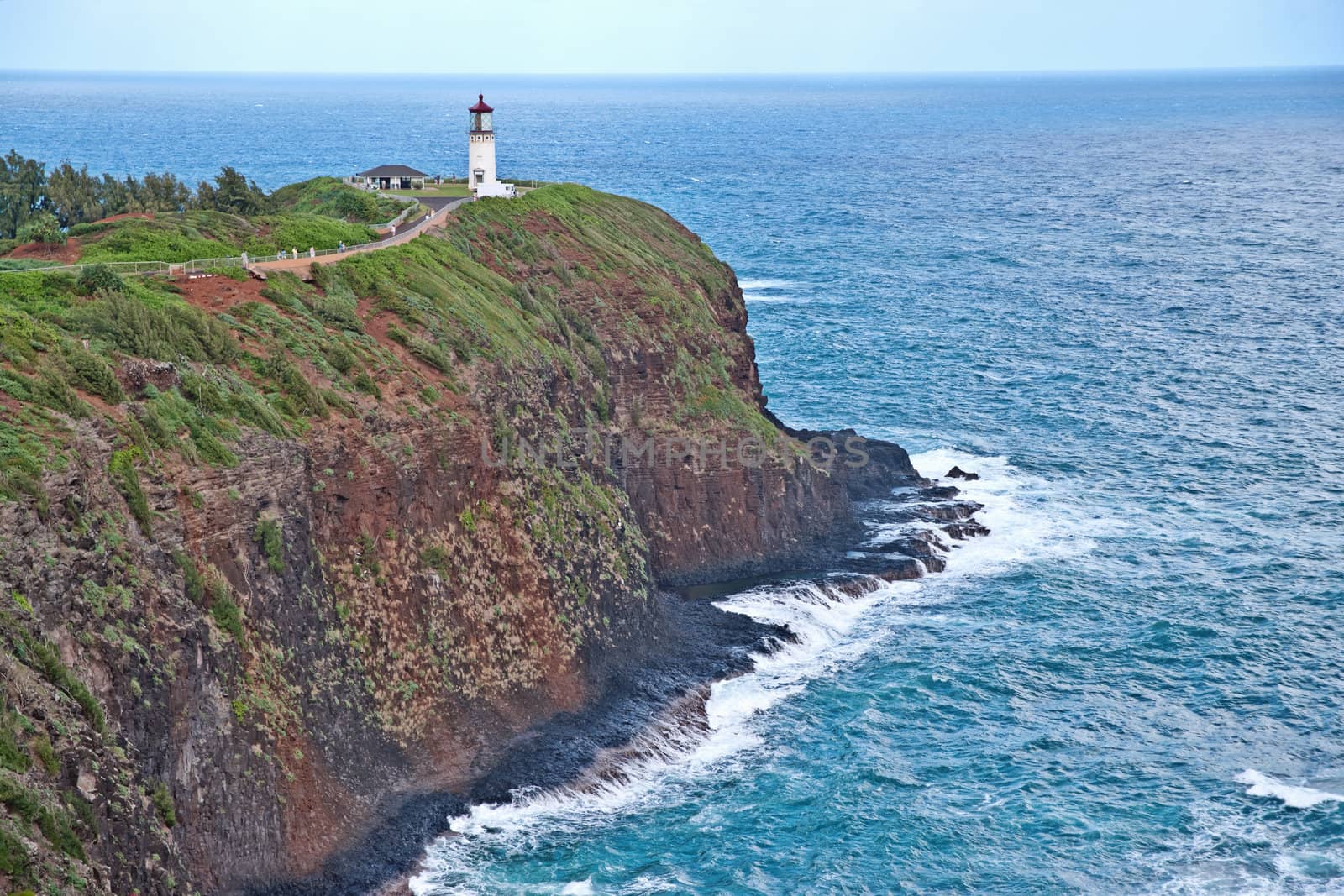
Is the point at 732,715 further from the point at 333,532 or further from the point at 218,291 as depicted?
the point at 218,291

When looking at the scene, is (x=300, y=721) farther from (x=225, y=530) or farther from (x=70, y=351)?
(x=70, y=351)

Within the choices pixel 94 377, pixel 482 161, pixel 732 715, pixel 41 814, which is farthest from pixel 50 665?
pixel 482 161

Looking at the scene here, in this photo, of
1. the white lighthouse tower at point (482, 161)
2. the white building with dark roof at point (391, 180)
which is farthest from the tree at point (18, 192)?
the white lighthouse tower at point (482, 161)

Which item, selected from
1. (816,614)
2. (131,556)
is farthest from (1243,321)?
(131,556)

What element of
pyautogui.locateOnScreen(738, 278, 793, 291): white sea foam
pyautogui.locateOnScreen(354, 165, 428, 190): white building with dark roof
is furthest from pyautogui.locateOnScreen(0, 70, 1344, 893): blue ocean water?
pyautogui.locateOnScreen(354, 165, 428, 190): white building with dark roof

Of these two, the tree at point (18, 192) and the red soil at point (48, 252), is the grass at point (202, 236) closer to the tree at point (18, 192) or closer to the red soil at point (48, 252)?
the red soil at point (48, 252)

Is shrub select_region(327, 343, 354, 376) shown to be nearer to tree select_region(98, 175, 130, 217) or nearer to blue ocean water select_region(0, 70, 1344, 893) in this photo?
blue ocean water select_region(0, 70, 1344, 893)
